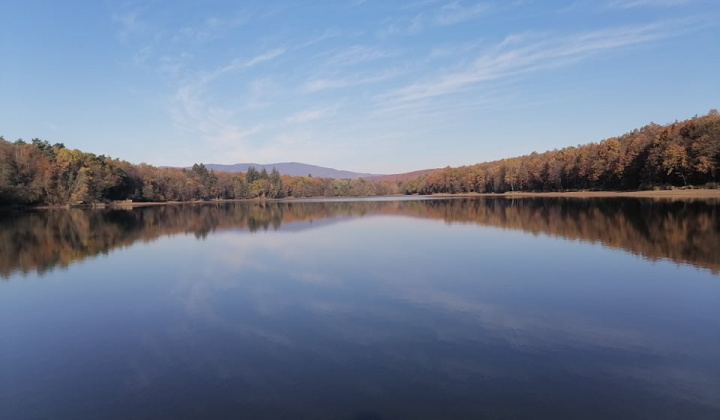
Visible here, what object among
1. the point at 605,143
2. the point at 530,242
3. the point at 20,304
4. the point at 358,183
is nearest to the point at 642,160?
the point at 605,143

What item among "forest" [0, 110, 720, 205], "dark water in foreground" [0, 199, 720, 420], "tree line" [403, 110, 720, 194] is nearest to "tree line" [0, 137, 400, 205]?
"forest" [0, 110, 720, 205]

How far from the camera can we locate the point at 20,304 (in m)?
11.7

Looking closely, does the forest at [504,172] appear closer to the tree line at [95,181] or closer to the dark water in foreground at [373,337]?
the tree line at [95,181]

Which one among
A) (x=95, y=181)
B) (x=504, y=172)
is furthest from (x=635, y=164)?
(x=95, y=181)

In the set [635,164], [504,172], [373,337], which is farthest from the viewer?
[504,172]

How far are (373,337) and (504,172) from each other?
125642mm

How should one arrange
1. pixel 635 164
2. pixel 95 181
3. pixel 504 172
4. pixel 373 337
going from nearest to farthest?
pixel 373 337 → pixel 635 164 → pixel 95 181 → pixel 504 172

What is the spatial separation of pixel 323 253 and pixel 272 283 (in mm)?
5969

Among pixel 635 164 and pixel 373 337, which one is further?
pixel 635 164

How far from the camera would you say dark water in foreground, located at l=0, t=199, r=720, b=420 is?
233 inches

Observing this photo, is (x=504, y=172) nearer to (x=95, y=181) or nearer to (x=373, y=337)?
(x=95, y=181)

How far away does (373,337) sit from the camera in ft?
27.5

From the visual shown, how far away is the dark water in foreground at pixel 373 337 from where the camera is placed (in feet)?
19.4

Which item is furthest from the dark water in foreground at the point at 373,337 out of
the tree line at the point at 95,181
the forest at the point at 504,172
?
the tree line at the point at 95,181
